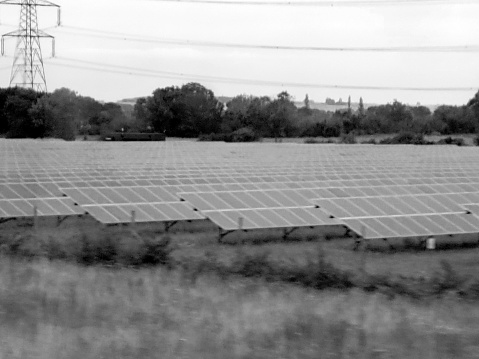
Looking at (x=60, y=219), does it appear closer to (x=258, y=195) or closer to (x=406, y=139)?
(x=258, y=195)

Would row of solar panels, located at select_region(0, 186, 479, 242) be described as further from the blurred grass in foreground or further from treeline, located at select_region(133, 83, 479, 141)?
treeline, located at select_region(133, 83, 479, 141)

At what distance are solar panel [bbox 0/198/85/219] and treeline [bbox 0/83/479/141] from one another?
4978cm

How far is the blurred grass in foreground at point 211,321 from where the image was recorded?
7.18m

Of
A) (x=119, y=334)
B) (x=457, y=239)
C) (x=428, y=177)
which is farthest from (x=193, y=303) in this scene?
(x=428, y=177)

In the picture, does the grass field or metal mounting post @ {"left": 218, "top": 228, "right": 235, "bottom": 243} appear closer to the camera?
the grass field

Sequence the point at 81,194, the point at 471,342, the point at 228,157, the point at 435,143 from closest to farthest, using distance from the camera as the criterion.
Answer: the point at 471,342
the point at 81,194
the point at 228,157
the point at 435,143

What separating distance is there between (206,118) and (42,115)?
51.2ft

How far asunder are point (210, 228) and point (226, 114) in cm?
5896

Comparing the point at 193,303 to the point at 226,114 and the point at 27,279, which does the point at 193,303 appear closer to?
the point at 27,279

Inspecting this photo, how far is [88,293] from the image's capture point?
10.3 meters

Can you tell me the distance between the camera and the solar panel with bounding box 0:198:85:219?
25.4 m

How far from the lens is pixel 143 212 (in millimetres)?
25578

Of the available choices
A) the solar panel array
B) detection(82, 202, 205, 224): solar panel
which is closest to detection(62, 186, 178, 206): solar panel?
the solar panel array

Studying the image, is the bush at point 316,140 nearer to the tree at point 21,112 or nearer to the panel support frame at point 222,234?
the tree at point 21,112
